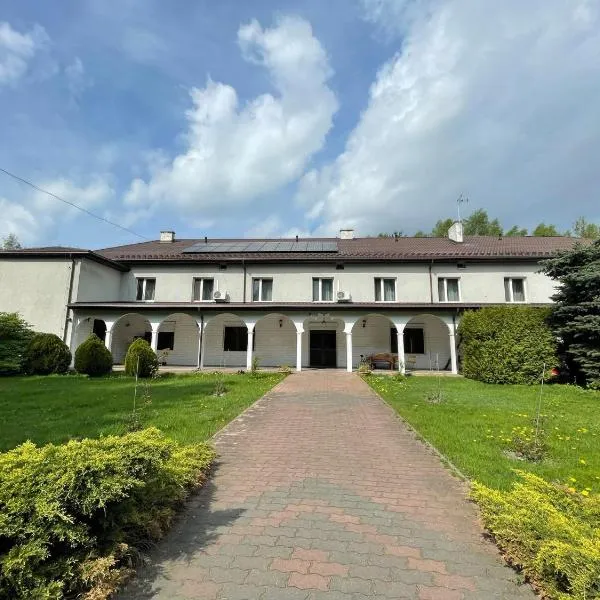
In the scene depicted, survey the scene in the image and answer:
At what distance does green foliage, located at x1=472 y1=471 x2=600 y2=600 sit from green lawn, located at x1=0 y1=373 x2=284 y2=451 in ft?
15.4

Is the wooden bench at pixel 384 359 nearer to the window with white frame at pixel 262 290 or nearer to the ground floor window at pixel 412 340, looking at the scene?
the ground floor window at pixel 412 340

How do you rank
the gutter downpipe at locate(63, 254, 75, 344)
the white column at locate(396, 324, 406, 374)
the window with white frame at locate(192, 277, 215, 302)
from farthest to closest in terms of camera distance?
the window with white frame at locate(192, 277, 215, 302), the gutter downpipe at locate(63, 254, 75, 344), the white column at locate(396, 324, 406, 374)

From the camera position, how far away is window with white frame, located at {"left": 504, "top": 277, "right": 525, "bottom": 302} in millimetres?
20875

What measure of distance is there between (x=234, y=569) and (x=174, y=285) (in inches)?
819

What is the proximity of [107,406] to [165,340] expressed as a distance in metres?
13.1

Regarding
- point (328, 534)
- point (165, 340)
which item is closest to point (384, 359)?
point (165, 340)

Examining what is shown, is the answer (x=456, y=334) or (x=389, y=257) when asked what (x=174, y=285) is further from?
(x=456, y=334)

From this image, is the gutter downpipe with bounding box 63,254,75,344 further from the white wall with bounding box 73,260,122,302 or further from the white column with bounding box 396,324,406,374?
the white column with bounding box 396,324,406,374

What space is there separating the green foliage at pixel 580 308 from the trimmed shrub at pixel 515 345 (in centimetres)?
64

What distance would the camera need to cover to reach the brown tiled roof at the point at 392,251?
21266 mm

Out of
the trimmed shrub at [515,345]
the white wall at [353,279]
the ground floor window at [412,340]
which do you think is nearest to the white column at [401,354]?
the ground floor window at [412,340]

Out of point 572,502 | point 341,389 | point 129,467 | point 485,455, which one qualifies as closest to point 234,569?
point 129,467

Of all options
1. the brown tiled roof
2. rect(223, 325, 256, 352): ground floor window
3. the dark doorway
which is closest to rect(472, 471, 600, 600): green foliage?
the brown tiled roof

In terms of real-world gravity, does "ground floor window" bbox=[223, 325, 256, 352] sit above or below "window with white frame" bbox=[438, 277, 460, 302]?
below
